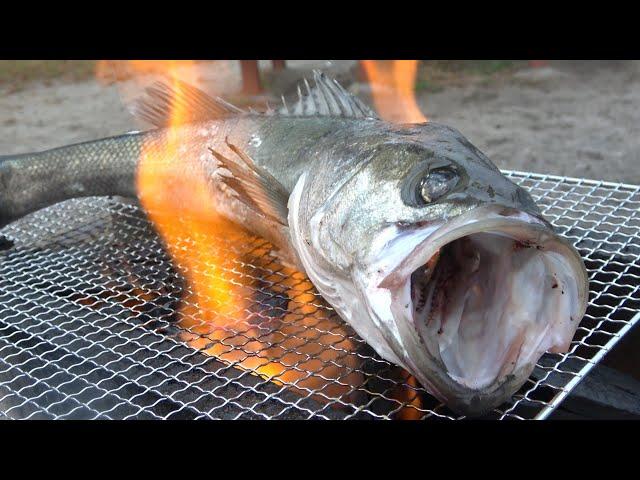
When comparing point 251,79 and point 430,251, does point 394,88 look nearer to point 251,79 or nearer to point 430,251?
point 251,79

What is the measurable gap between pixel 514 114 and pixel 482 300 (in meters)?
7.04

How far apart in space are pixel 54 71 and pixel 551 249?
1361 cm

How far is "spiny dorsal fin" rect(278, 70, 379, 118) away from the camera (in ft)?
11.9

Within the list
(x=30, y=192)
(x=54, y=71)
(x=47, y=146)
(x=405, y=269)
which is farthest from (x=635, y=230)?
(x=54, y=71)

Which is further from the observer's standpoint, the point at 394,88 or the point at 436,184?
the point at 394,88

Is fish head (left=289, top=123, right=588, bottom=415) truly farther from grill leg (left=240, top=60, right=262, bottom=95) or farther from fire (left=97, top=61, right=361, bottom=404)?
grill leg (left=240, top=60, right=262, bottom=95)

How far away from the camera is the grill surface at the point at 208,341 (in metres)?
2.71

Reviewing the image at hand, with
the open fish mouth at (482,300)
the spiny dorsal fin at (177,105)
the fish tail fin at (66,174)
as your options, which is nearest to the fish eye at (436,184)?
the open fish mouth at (482,300)

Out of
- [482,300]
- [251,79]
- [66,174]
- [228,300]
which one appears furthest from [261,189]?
[251,79]

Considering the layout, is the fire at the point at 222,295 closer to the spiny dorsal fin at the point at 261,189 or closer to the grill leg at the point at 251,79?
the spiny dorsal fin at the point at 261,189

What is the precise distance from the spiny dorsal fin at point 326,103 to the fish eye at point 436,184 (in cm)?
126

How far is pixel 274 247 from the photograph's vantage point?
395 cm

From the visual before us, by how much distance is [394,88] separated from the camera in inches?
435
